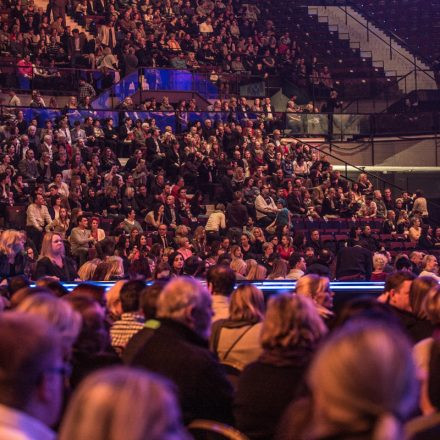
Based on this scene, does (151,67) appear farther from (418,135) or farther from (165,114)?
(418,135)

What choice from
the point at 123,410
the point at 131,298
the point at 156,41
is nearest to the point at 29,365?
the point at 123,410

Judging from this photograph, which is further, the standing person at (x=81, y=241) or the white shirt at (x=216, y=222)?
Answer: the white shirt at (x=216, y=222)

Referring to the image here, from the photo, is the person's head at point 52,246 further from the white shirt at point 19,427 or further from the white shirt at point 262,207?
the white shirt at point 262,207

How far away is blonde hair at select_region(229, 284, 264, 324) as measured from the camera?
16.9ft

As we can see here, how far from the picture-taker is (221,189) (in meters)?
20.6

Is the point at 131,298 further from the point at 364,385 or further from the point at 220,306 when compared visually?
the point at 364,385

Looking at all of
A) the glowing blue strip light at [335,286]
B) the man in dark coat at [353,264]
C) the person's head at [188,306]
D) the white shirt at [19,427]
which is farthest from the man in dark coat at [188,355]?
the man in dark coat at [353,264]

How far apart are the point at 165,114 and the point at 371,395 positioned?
68.8 ft

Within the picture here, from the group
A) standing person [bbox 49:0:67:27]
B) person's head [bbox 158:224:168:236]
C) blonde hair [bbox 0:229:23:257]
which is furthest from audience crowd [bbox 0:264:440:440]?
standing person [bbox 49:0:67:27]

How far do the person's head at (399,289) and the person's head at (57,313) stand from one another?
2964 mm

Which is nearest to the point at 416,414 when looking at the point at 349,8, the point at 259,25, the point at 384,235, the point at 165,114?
the point at 384,235

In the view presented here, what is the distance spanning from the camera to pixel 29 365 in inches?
94.0

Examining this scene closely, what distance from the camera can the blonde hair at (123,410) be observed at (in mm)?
1981

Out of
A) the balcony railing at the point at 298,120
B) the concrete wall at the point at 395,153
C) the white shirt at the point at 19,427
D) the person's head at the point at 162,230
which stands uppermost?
the balcony railing at the point at 298,120
